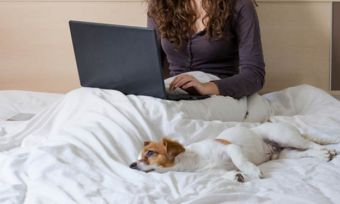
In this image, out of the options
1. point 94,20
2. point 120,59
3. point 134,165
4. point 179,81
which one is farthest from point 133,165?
point 94,20

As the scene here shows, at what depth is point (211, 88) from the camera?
1424mm

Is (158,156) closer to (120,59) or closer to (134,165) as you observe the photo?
(134,165)

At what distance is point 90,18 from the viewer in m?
1.96

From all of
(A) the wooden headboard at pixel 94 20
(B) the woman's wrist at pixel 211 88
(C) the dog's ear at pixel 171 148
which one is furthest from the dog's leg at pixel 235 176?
(A) the wooden headboard at pixel 94 20

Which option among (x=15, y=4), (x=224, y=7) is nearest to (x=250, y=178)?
(x=224, y=7)

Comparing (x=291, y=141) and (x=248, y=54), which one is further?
(x=248, y=54)

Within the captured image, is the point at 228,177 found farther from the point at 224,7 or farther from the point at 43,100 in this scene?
the point at 43,100

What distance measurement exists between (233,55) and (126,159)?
0.70 metres

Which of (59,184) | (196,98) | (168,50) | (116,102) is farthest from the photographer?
(168,50)

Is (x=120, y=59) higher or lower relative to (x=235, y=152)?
higher

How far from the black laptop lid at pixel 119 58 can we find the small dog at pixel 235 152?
231 mm

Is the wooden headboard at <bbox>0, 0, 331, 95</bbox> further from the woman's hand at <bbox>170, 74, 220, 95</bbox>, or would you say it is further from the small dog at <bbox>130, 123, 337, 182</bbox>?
the small dog at <bbox>130, 123, 337, 182</bbox>

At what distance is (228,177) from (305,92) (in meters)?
0.73

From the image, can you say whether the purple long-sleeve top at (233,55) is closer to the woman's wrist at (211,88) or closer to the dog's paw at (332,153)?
the woman's wrist at (211,88)
